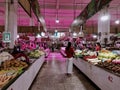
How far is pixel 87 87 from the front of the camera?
8031 mm

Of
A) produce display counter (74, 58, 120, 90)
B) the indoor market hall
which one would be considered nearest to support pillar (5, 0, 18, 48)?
the indoor market hall

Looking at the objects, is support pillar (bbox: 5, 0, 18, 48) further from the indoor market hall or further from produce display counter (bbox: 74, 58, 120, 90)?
produce display counter (bbox: 74, 58, 120, 90)

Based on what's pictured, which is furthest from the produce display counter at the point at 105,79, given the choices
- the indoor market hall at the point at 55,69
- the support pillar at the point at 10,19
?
the support pillar at the point at 10,19

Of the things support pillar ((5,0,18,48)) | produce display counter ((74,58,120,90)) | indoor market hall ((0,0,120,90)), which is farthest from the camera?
support pillar ((5,0,18,48))

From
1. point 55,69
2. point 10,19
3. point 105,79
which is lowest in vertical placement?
point 55,69

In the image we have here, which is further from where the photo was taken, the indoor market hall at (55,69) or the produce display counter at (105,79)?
the indoor market hall at (55,69)

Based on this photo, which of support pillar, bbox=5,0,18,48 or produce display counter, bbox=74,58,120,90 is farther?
support pillar, bbox=5,0,18,48

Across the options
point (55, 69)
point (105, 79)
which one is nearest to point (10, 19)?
point (55, 69)

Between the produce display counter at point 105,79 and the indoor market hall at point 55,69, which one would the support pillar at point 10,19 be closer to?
the indoor market hall at point 55,69

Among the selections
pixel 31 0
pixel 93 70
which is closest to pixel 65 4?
pixel 31 0

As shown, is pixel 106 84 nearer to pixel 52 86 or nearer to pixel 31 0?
pixel 52 86

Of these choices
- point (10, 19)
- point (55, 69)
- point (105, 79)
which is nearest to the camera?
point (105, 79)

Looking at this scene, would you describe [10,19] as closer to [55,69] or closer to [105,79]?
[55,69]

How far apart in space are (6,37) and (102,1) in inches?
198
